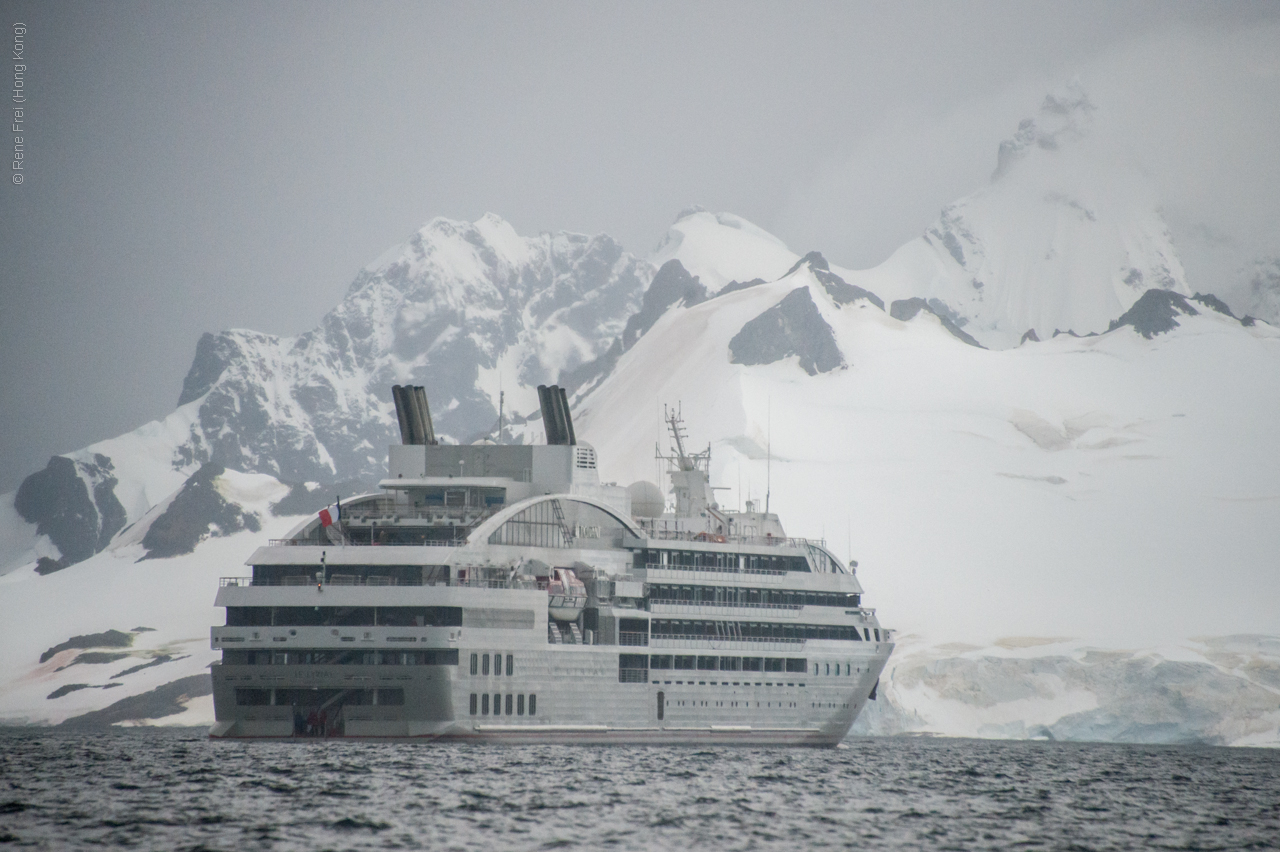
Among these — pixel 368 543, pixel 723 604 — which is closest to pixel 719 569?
pixel 723 604

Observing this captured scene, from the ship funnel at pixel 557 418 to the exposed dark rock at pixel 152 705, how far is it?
8653cm

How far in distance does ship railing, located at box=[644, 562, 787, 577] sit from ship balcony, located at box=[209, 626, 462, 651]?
1665 cm

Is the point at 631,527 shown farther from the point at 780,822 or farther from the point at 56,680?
the point at 56,680

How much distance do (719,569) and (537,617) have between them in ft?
49.3

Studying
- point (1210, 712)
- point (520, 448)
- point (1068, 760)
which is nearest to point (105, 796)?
point (520, 448)

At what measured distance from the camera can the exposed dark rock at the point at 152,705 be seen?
176750 millimetres

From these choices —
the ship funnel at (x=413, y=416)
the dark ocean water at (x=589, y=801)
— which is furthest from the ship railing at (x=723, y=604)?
the ship funnel at (x=413, y=416)

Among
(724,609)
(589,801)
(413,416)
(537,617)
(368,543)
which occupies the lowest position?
(589,801)

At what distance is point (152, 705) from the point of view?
180 meters

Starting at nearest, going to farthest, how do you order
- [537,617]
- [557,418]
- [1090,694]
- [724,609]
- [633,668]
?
[537,617], [633,668], [724,609], [557,418], [1090,694]

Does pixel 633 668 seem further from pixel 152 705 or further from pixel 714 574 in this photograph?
pixel 152 705

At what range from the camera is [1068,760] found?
107m

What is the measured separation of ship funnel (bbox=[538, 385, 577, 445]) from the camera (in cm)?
10300

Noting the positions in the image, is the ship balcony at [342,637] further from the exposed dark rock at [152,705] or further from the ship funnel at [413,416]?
the exposed dark rock at [152,705]
